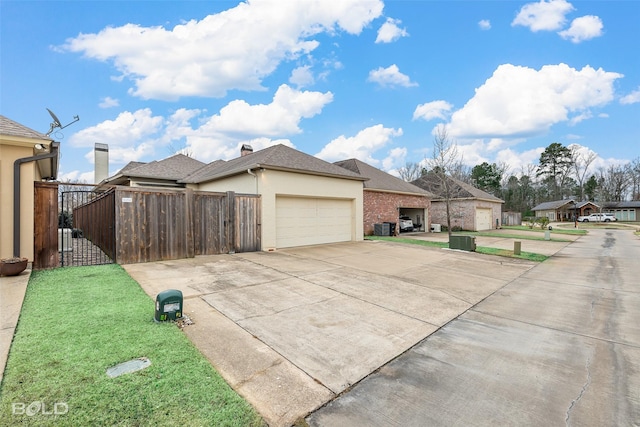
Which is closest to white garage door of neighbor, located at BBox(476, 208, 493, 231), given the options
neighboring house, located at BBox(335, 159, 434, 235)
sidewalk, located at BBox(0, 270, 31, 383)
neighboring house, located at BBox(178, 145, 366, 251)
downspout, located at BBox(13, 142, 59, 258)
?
neighboring house, located at BBox(335, 159, 434, 235)

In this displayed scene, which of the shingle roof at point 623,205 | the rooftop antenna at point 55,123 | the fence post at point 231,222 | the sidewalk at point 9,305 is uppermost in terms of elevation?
the rooftop antenna at point 55,123

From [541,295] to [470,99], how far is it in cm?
1766

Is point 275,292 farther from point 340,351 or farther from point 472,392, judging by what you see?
point 472,392

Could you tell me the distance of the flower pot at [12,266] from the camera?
20.0ft

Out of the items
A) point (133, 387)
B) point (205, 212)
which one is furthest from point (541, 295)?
point (205, 212)

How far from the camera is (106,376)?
8.79ft

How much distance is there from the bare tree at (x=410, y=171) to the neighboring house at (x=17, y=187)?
4922cm

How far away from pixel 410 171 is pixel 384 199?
33342 millimetres

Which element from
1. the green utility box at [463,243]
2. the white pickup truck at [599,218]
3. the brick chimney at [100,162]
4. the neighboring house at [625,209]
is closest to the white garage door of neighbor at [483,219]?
the green utility box at [463,243]

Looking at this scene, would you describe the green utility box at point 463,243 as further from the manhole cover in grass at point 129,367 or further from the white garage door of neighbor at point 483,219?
the white garage door of neighbor at point 483,219

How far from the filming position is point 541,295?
6.44 m

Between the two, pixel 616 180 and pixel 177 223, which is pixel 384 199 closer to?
pixel 177 223

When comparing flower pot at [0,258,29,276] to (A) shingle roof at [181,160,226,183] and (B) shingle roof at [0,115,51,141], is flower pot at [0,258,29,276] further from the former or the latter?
(A) shingle roof at [181,160,226,183]

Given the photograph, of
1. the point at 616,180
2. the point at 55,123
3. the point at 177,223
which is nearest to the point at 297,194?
the point at 177,223
